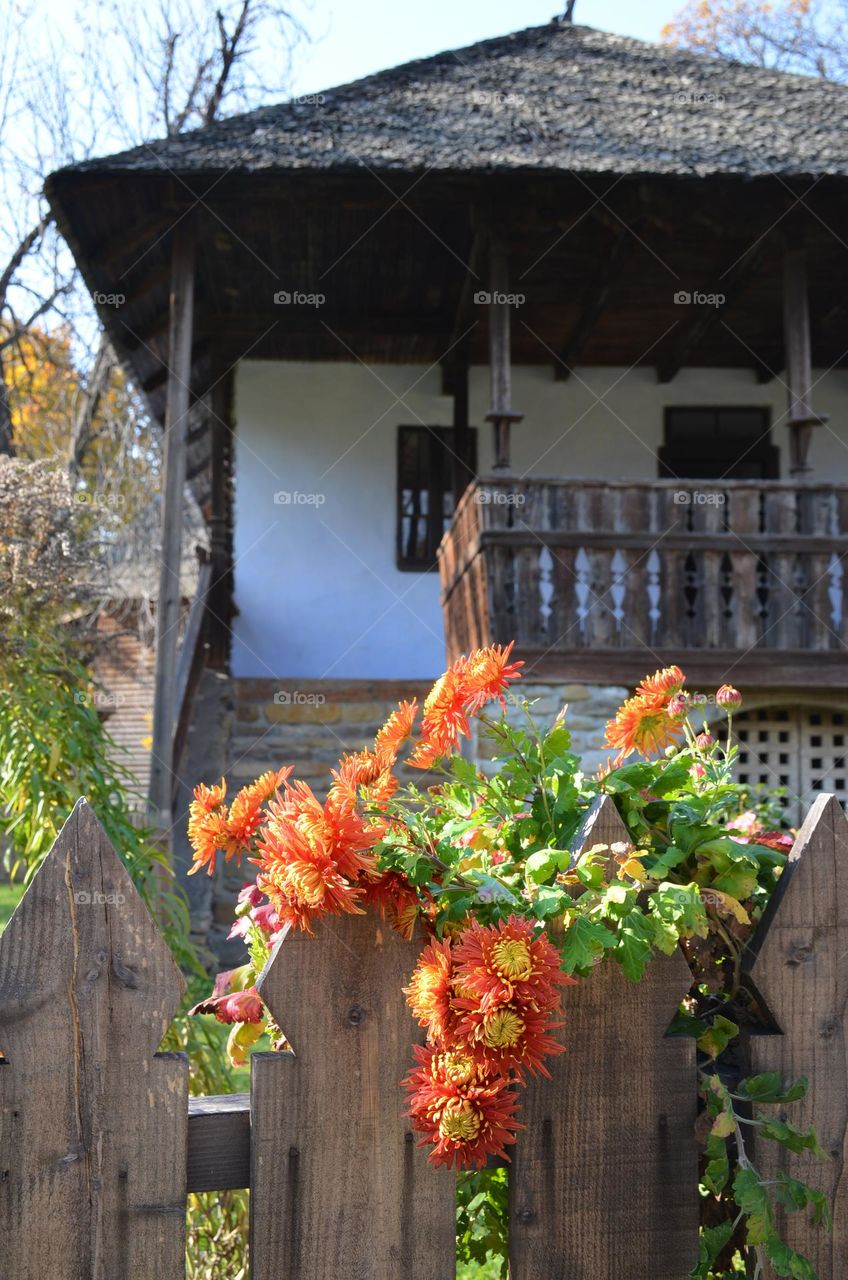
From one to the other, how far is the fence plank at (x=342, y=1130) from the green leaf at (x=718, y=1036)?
1.39 ft

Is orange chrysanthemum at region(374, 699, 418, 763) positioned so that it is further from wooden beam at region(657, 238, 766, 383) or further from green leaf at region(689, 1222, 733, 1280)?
wooden beam at region(657, 238, 766, 383)

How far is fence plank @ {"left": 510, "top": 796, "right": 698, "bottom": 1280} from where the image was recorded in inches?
67.6

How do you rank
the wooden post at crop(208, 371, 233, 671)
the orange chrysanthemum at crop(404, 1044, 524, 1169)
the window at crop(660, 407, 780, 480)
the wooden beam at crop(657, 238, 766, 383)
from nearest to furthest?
1. the orange chrysanthemum at crop(404, 1044, 524, 1169)
2. the wooden beam at crop(657, 238, 766, 383)
3. the wooden post at crop(208, 371, 233, 671)
4. the window at crop(660, 407, 780, 480)

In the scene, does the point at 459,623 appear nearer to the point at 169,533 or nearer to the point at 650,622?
the point at 650,622

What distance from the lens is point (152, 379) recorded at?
1196 cm

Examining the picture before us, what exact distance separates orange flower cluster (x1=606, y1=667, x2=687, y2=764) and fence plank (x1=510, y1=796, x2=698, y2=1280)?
0.28 m

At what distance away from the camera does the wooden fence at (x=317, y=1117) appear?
1604 mm

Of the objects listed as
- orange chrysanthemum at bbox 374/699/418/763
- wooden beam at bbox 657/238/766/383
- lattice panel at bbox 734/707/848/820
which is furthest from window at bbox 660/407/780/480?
orange chrysanthemum at bbox 374/699/418/763

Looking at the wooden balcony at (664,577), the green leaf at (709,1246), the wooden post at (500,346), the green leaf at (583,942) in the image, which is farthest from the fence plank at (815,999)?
the wooden post at (500,346)

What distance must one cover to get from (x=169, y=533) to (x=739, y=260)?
181 inches

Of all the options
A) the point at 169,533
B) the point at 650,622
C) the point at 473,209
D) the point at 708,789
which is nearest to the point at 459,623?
the point at 650,622

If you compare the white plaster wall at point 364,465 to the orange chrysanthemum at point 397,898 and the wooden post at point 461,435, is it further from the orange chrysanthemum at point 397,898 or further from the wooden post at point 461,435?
the orange chrysanthemum at point 397,898

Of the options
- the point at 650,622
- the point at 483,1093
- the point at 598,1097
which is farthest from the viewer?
the point at 650,622

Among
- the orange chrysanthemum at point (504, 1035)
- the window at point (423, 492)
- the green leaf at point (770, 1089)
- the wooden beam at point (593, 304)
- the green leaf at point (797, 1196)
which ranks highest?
the wooden beam at point (593, 304)
